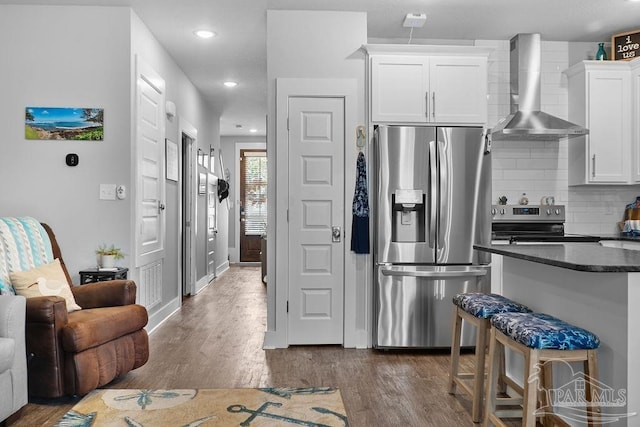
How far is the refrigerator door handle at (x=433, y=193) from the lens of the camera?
4117 mm

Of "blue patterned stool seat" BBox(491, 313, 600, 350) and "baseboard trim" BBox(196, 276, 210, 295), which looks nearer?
"blue patterned stool seat" BBox(491, 313, 600, 350)

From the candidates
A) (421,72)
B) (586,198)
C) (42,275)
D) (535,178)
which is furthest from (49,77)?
(586,198)

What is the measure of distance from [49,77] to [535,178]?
4269 mm

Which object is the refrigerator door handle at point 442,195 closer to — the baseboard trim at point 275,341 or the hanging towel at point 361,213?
the hanging towel at point 361,213

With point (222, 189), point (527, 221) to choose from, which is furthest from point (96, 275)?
point (222, 189)

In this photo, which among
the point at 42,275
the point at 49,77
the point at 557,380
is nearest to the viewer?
the point at 557,380

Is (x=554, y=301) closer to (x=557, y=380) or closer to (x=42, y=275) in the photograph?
(x=557, y=380)

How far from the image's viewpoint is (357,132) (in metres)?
4.26

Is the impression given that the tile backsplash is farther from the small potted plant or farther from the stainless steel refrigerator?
the small potted plant

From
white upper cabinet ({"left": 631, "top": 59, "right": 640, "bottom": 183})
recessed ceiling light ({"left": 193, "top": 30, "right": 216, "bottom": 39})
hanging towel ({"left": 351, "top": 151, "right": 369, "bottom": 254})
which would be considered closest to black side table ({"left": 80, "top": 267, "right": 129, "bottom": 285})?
hanging towel ({"left": 351, "top": 151, "right": 369, "bottom": 254})

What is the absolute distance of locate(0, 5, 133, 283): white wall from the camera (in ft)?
13.4

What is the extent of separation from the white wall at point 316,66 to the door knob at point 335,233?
0.06 metres

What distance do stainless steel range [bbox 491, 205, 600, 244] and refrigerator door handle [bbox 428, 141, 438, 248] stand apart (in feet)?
2.38

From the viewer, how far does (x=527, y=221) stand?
472 cm
